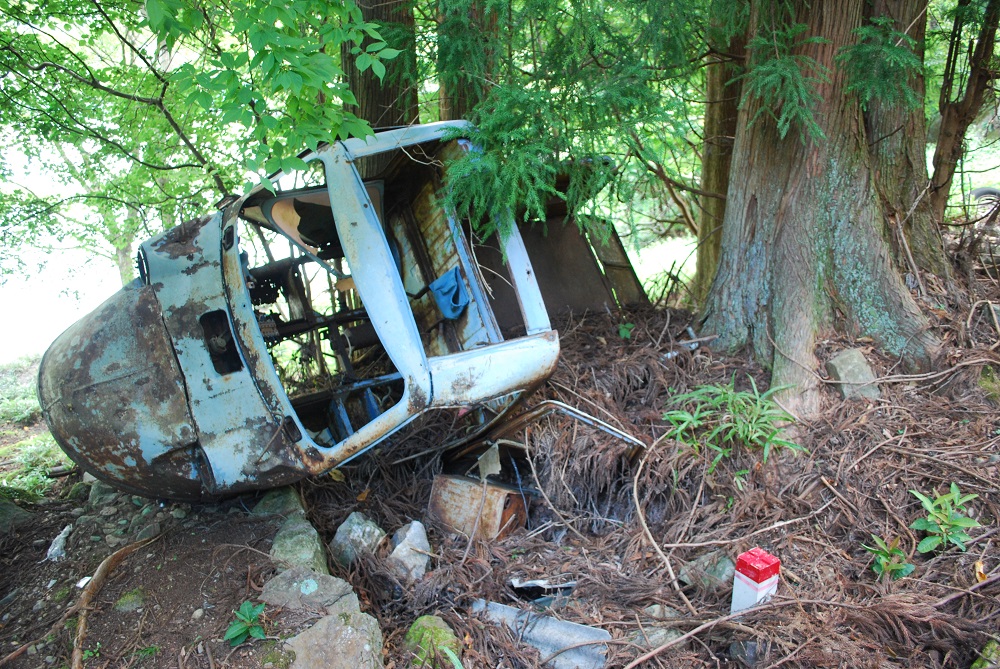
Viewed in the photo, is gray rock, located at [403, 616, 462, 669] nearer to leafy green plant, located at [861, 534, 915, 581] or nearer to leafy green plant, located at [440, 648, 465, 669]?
leafy green plant, located at [440, 648, 465, 669]

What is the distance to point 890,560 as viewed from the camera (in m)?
3.22

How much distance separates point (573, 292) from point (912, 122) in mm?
2578

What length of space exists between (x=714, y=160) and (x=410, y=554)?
14.9ft

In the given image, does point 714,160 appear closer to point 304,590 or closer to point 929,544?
point 929,544

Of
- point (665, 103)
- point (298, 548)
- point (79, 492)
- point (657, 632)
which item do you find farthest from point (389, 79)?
point (657, 632)

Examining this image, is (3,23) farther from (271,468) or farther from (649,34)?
(649,34)

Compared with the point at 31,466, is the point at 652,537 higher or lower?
lower

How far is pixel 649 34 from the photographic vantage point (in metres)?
4.21

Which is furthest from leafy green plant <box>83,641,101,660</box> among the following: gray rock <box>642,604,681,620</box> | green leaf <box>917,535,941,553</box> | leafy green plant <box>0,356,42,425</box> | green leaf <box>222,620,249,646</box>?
green leaf <box>917,535,941,553</box>

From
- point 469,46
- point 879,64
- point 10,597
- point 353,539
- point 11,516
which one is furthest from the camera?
point 469,46

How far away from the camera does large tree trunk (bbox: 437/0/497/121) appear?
4.43 meters

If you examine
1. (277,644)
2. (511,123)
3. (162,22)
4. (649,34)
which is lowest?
(277,644)

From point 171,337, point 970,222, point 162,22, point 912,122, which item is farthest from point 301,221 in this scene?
point 970,222

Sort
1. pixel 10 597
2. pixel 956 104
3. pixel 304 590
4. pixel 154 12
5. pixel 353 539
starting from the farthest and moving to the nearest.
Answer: pixel 956 104 < pixel 353 539 < pixel 10 597 < pixel 304 590 < pixel 154 12
